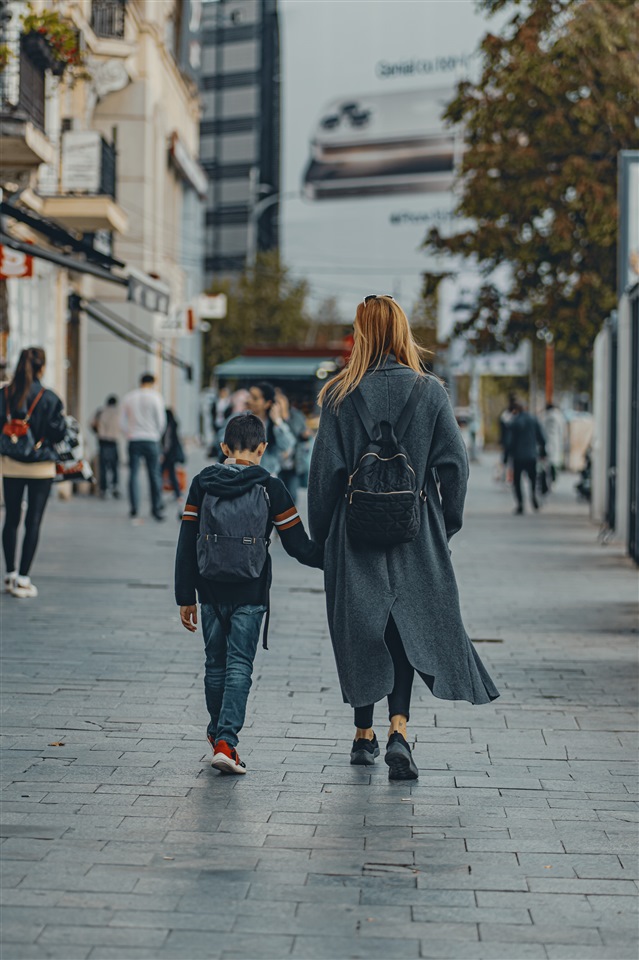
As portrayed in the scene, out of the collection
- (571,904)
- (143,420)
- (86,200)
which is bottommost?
(571,904)

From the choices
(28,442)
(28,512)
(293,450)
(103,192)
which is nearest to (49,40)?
(293,450)

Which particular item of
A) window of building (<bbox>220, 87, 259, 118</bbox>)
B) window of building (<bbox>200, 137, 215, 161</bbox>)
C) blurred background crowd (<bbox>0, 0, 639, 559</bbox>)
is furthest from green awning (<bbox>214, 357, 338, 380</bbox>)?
window of building (<bbox>200, 137, 215, 161</bbox>)

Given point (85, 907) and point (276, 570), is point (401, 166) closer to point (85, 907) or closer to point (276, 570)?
point (276, 570)

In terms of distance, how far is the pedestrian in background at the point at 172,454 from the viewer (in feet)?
63.3

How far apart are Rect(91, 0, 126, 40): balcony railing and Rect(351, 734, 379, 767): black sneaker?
26.7m

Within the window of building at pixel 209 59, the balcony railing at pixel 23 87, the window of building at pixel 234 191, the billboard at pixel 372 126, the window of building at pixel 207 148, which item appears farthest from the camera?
the window of building at pixel 207 148

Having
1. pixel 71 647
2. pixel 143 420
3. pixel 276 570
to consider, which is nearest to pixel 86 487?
pixel 143 420

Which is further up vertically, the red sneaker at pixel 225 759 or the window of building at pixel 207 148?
the window of building at pixel 207 148

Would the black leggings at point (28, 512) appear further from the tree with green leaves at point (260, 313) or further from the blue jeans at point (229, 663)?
the tree with green leaves at point (260, 313)

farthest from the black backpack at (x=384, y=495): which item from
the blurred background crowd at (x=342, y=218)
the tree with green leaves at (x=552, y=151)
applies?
the tree with green leaves at (x=552, y=151)

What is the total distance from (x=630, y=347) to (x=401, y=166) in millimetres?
45429

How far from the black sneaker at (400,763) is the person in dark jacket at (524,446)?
16.2 m

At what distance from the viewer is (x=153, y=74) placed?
3872 centimetres

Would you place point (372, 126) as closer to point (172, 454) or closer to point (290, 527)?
point (172, 454)
